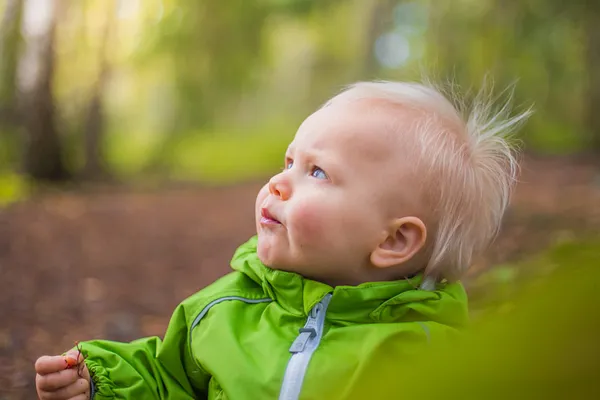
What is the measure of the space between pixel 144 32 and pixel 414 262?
57.7ft

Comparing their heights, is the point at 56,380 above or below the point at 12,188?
above

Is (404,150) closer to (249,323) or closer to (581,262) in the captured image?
(249,323)

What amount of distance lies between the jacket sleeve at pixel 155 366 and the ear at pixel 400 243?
60cm

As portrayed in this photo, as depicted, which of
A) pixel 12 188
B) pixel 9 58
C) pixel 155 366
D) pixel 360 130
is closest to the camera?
pixel 360 130

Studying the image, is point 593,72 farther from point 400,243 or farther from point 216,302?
point 216,302

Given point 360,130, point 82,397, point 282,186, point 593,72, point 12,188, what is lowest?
point 12,188

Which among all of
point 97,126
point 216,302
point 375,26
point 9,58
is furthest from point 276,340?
point 375,26

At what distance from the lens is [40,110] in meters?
12.2

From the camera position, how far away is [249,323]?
6.31 feet

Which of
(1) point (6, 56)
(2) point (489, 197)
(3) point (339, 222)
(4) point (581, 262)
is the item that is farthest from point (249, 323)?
(1) point (6, 56)

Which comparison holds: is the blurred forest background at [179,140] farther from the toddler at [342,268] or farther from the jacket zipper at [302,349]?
the jacket zipper at [302,349]

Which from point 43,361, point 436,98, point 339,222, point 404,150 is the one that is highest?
point 436,98

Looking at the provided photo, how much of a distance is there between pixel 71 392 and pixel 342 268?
0.80 metres

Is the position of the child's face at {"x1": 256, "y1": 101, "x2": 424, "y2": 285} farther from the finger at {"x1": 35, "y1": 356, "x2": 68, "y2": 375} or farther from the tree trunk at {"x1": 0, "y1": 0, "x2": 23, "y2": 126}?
the tree trunk at {"x1": 0, "y1": 0, "x2": 23, "y2": 126}
